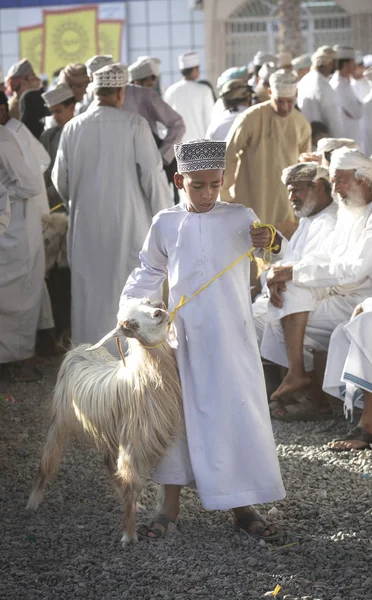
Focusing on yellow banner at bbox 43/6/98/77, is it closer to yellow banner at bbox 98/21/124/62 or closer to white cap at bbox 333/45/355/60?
yellow banner at bbox 98/21/124/62

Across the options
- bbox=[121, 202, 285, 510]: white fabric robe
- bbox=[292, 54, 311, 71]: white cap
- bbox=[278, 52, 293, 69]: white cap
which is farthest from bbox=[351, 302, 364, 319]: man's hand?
bbox=[292, 54, 311, 71]: white cap

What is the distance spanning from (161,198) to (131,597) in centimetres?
418

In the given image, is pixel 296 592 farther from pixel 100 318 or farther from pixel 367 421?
pixel 100 318

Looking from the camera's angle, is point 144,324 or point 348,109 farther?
point 348,109

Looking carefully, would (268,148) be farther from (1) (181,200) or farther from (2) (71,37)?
(2) (71,37)

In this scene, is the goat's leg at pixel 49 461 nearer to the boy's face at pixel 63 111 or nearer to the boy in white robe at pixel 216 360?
the boy in white robe at pixel 216 360

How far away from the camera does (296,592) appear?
12.8ft

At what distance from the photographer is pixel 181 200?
7102 mm

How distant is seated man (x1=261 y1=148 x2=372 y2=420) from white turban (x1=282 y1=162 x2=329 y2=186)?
1.12 feet

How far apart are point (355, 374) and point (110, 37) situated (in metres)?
19.2

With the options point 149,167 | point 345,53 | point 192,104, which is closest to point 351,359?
point 149,167

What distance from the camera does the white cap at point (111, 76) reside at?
7.34 m

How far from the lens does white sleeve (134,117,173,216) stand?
7.52 metres

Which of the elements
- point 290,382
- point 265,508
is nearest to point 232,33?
point 290,382
